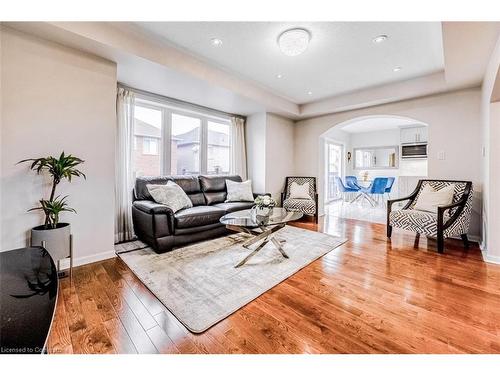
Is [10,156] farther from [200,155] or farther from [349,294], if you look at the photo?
[349,294]

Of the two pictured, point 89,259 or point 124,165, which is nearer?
point 89,259

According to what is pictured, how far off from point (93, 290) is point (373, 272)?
2712 mm

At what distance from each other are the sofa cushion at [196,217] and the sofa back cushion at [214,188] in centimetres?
66

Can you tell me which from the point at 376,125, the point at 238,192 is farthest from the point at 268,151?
the point at 376,125

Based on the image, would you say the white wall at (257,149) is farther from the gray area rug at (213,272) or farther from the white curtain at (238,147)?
the gray area rug at (213,272)

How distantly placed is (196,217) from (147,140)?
69.1 inches

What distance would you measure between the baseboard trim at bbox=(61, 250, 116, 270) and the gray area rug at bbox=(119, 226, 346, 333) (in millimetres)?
165

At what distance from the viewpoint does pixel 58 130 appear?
236 centimetres

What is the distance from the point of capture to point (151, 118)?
3906mm

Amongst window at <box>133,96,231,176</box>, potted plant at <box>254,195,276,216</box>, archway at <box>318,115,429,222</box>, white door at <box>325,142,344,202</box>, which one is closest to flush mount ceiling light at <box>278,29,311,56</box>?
potted plant at <box>254,195,276,216</box>

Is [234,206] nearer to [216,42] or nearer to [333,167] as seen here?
[216,42]

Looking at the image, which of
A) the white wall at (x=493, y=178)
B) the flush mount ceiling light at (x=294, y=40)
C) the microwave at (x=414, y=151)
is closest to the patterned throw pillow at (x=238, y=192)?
the flush mount ceiling light at (x=294, y=40)
